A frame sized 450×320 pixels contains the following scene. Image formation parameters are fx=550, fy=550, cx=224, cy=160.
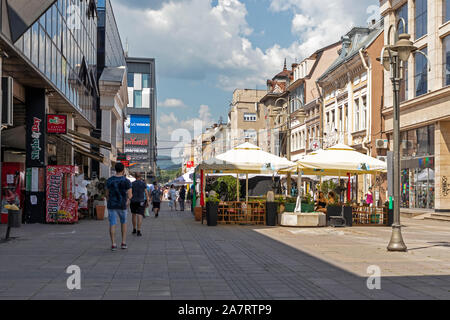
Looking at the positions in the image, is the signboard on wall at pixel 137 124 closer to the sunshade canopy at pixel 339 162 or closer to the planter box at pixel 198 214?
the planter box at pixel 198 214

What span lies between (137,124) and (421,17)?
276ft

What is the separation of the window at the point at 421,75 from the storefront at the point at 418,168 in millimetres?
2012

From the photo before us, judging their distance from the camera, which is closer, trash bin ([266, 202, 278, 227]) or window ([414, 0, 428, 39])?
trash bin ([266, 202, 278, 227])

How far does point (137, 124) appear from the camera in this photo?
357 ft

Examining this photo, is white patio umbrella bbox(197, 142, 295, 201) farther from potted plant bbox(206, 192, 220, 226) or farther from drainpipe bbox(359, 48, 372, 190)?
drainpipe bbox(359, 48, 372, 190)

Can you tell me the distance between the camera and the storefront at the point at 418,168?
28.8m

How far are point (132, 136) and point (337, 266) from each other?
95956 millimetres

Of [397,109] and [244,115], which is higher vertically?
[244,115]

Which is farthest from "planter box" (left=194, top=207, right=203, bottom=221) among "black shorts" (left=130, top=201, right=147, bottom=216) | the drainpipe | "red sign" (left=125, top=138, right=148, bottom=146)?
"red sign" (left=125, top=138, right=148, bottom=146)

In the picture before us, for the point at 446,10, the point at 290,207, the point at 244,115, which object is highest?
the point at 244,115

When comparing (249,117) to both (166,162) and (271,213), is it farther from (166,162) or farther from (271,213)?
(271,213)

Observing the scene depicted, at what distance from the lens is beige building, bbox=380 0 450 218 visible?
27.2 m

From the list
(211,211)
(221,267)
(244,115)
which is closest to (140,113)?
(244,115)

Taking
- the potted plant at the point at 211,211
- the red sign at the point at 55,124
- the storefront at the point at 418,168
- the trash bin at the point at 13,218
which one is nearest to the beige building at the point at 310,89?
the storefront at the point at 418,168
